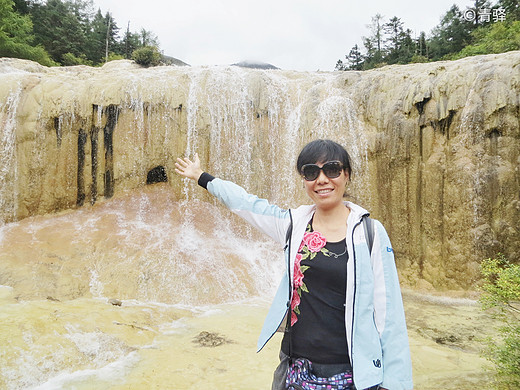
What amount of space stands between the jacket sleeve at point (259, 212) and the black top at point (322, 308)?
25 cm

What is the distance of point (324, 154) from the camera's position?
1.73 meters

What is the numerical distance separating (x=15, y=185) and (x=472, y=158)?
1135cm

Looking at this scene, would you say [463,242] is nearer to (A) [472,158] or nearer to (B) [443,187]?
(B) [443,187]

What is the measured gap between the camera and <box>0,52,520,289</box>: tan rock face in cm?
782

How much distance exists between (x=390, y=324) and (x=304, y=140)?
9.15m

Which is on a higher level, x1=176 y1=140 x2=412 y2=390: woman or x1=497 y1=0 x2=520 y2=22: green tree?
x1=497 y1=0 x2=520 y2=22: green tree

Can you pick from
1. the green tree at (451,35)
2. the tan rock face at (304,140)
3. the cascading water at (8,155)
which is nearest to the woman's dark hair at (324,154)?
the tan rock face at (304,140)

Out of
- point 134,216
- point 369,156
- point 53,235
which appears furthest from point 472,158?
point 53,235

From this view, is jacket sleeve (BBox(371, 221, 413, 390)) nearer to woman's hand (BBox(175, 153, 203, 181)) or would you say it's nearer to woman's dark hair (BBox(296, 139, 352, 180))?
woman's dark hair (BBox(296, 139, 352, 180))

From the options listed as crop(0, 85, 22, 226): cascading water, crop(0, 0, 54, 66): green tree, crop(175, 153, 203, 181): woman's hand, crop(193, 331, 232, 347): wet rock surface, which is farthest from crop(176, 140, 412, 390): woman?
crop(0, 0, 54, 66): green tree

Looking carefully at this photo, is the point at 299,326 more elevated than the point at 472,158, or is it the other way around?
the point at 472,158

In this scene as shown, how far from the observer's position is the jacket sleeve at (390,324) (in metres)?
1.46

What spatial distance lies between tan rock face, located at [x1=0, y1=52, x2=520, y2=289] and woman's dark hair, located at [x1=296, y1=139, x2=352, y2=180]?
7.38 m

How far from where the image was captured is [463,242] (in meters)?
7.90
